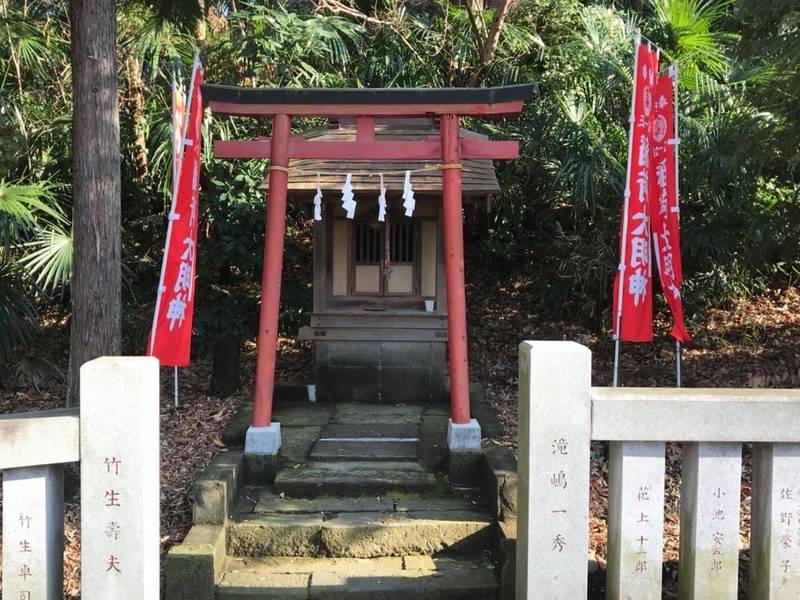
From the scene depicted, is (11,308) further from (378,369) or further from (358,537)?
(358,537)

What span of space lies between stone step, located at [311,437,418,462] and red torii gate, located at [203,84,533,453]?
44 centimetres

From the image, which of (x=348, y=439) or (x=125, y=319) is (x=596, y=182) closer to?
(x=348, y=439)

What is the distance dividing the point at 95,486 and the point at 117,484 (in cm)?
9

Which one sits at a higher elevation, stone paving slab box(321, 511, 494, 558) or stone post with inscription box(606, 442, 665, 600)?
stone post with inscription box(606, 442, 665, 600)

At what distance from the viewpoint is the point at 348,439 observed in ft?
18.9

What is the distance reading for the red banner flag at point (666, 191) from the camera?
242 inches

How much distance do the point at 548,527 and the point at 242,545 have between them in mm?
2234

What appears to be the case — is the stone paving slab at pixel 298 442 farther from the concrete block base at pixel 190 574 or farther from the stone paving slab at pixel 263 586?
the concrete block base at pixel 190 574

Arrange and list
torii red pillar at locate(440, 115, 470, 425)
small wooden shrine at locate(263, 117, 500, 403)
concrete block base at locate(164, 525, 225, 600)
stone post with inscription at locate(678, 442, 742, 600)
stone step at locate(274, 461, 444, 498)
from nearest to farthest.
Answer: stone post with inscription at locate(678, 442, 742, 600) → concrete block base at locate(164, 525, 225, 600) → stone step at locate(274, 461, 444, 498) → torii red pillar at locate(440, 115, 470, 425) → small wooden shrine at locate(263, 117, 500, 403)

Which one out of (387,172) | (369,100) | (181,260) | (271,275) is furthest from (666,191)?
(181,260)

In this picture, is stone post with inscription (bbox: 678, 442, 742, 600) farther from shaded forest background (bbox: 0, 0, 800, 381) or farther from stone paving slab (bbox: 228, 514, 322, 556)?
shaded forest background (bbox: 0, 0, 800, 381)

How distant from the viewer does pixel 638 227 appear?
617 centimetres

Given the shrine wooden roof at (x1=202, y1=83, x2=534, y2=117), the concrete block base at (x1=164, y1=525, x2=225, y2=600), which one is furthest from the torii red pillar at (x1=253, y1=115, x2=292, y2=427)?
the concrete block base at (x1=164, y1=525, x2=225, y2=600)

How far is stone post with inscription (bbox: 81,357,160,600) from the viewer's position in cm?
307
